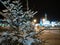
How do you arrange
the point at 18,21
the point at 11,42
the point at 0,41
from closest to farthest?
1. the point at 0,41
2. the point at 11,42
3. the point at 18,21

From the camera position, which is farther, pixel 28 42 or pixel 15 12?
pixel 15 12

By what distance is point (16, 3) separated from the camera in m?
4.26

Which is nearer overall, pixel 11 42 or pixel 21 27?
pixel 11 42

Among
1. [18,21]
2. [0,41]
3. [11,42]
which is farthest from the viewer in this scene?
[18,21]

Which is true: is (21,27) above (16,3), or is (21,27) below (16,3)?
below

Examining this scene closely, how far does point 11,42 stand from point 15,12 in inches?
30.1

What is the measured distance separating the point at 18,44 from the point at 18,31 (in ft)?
1.00

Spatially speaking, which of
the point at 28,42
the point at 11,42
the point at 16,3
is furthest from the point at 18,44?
the point at 16,3

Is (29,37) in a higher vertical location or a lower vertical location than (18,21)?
lower

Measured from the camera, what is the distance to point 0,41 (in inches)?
138

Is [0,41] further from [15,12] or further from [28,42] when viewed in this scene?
[15,12]

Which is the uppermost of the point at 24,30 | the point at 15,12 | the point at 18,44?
the point at 15,12

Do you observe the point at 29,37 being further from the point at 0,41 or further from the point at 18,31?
the point at 0,41

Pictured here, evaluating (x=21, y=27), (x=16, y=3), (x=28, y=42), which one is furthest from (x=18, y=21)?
(x=28, y=42)
